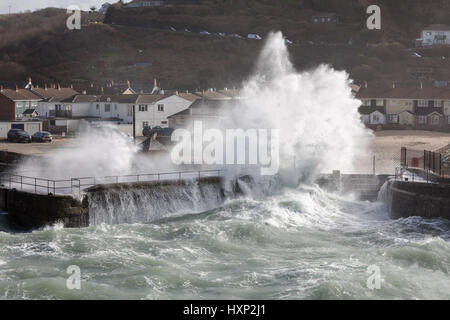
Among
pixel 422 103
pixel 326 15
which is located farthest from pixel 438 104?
pixel 326 15

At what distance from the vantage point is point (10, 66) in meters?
112

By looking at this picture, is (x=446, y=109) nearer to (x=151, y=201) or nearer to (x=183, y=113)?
(x=183, y=113)

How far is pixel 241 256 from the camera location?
79.2ft

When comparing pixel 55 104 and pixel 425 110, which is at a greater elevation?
pixel 55 104

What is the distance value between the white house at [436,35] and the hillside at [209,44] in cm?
282

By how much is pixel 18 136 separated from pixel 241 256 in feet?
97.2

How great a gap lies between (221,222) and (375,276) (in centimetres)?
880

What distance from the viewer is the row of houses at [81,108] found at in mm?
56188

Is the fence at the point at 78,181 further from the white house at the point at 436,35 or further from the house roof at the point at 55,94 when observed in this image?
the white house at the point at 436,35

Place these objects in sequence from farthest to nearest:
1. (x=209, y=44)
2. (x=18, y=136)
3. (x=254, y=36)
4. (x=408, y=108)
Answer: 1. (x=254, y=36)
2. (x=209, y=44)
3. (x=408, y=108)
4. (x=18, y=136)

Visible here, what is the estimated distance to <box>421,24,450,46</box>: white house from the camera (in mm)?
100000

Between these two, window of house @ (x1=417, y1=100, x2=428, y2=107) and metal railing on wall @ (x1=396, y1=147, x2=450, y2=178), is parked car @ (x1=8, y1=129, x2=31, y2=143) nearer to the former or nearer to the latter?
metal railing on wall @ (x1=396, y1=147, x2=450, y2=178)

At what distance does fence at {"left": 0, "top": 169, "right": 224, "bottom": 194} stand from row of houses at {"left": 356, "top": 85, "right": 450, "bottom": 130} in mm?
27203

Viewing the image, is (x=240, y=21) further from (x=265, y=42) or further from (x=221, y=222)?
(x=221, y=222)
